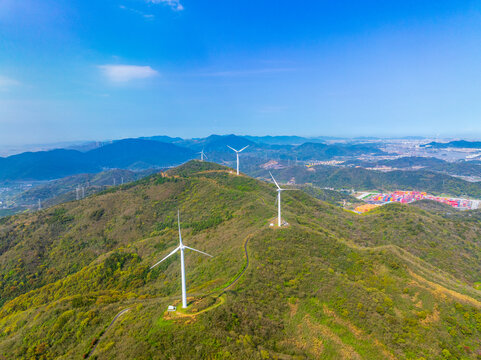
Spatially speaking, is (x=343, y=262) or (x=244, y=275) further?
(x=343, y=262)

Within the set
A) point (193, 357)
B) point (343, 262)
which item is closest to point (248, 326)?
point (193, 357)

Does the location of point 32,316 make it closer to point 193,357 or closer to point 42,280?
point 42,280

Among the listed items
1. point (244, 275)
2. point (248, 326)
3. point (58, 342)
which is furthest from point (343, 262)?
point (58, 342)

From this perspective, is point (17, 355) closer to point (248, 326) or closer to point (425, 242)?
point (248, 326)

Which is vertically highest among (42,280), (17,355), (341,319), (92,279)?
(341,319)

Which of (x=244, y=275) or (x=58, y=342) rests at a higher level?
(x=244, y=275)

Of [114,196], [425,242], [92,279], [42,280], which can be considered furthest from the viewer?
[114,196]

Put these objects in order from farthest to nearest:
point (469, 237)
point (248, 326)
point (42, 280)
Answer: point (469, 237) < point (42, 280) < point (248, 326)
